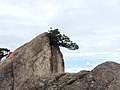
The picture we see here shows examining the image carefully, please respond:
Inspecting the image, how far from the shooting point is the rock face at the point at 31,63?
25.7 meters

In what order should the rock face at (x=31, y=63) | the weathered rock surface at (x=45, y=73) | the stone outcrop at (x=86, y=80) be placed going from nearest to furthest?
1. the stone outcrop at (x=86, y=80)
2. the weathered rock surface at (x=45, y=73)
3. the rock face at (x=31, y=63)

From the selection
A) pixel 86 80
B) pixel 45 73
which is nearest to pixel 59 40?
pixel 45 73

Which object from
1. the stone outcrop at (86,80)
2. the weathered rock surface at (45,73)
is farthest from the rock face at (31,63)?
the stone outcrop at (86,80)

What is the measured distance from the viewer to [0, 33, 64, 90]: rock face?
1013 inches

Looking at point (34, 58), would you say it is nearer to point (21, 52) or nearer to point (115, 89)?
point (21, 52)

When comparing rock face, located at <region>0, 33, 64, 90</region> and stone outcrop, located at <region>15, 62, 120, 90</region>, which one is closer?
stone outcrop, located at <region>15, 62, 120, 90</region>

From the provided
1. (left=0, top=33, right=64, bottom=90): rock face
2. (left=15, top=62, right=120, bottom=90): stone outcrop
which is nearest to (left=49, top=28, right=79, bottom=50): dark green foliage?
(left=0, top=33, right=64, bottom=90): rock face

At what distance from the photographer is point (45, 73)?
26.8 m

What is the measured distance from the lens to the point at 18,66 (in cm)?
2598

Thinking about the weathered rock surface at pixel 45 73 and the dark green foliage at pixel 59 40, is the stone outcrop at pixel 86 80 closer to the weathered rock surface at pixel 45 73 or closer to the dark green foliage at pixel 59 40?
the weathered rock surface at pixel 45 73

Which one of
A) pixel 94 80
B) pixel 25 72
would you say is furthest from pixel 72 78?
pixel 25 72

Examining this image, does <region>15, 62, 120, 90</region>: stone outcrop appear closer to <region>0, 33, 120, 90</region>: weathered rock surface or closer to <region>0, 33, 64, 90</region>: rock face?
<region>0, 33, 120, 90</region>: weathered rock surface

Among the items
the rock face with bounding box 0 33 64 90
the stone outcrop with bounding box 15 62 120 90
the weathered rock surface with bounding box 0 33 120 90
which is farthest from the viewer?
the rock face with bounding box 0 33 64 90

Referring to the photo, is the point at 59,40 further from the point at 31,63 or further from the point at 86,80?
the point at 86,80
